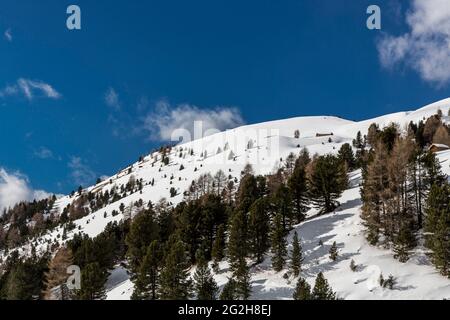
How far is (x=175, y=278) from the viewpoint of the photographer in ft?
146

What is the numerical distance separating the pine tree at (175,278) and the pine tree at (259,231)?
1120 centimetres

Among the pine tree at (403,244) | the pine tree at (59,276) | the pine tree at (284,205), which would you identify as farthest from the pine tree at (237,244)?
the pine tree at (59,276)

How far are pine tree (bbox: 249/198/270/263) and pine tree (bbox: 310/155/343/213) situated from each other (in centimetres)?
1223

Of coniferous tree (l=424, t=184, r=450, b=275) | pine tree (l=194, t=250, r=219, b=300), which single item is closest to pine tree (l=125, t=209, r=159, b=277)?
pine tree (l=194, t=250, r=219, b=300)

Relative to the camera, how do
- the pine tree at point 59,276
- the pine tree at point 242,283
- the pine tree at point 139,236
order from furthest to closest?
1. the pine tree at point 139,236
2. the pine tree at point 59,276
3. the pine tree at point 242,283

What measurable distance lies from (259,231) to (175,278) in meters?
14.5

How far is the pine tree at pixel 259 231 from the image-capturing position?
176ft

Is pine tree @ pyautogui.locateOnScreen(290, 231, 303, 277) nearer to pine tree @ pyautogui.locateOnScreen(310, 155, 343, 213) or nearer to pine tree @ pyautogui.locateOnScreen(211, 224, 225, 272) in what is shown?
pine tree @ pyautogui.locateOnScreen(211, 224, 225, 272)

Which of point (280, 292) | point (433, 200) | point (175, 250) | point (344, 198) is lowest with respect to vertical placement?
point (280, 292)

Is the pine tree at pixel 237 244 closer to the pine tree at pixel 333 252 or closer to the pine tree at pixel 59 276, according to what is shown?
the pine tree at pixel 333 252

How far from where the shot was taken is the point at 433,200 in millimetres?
41594
